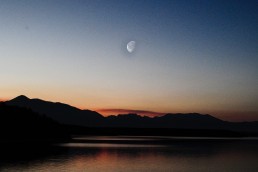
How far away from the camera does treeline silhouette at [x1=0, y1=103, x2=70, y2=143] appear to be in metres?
159

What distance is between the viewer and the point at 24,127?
566ft

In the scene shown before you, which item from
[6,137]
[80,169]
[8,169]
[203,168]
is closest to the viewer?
[8,169]

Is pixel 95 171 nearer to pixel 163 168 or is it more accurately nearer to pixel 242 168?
pixel 163 168

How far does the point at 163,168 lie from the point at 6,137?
106149 millimetres

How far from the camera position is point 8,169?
54938 mm

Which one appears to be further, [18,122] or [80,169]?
[18,122]

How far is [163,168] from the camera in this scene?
6244 centimetres

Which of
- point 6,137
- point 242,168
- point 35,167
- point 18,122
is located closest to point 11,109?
point 18,122

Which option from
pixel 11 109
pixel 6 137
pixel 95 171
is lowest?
pixel 95 171

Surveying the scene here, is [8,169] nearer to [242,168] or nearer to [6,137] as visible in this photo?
[242,168]

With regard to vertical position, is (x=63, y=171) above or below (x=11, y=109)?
below

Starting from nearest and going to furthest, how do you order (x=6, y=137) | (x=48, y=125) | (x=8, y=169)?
(x=8, y=169) → (x=6, y=137) → (x=48, y=125)

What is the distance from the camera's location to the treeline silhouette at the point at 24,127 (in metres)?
159

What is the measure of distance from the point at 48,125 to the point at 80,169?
138284 millimetres
